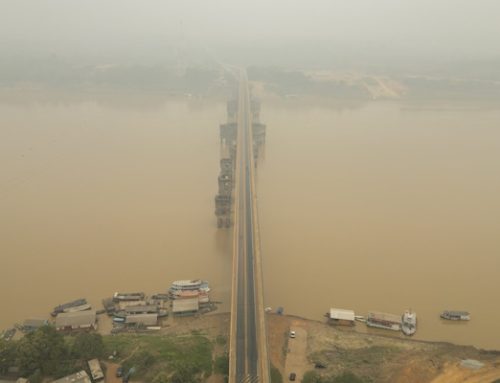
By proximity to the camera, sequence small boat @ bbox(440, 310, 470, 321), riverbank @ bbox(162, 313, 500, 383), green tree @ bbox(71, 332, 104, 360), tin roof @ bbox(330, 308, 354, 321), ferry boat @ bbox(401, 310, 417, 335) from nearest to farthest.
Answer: green tree @ bbox(71, 332, 104, 360), riverbank @ bbox(162, 313, 500, 383), ferry boat @ bbox(401, 310, 417, 335), tin roof @ bbox(330, 308, 354, 321), small boat @ bbox(440, 310, 470, 321)

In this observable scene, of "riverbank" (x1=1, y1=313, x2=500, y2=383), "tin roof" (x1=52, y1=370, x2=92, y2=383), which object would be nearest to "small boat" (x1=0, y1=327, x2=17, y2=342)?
"riverbank" (x1=1, y1=313, x2=500, y2=383)

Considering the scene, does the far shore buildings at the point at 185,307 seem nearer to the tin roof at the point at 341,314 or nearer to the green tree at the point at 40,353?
the green tree at the point at 40,353

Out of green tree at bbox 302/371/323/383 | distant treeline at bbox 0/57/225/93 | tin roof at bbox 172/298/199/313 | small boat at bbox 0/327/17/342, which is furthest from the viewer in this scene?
distant treeline at bbox 0/57/225/93

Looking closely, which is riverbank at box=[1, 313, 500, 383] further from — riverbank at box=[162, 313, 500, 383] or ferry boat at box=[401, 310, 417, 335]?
ferry boat at box=[401, 310, 417, 335]

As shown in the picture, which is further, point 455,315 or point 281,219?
point 281,219

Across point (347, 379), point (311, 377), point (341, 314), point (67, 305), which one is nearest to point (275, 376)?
point (311, 377)

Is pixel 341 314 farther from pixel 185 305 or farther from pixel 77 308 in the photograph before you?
pixel 77 308

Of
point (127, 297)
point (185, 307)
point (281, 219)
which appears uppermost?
point (281, 219)
